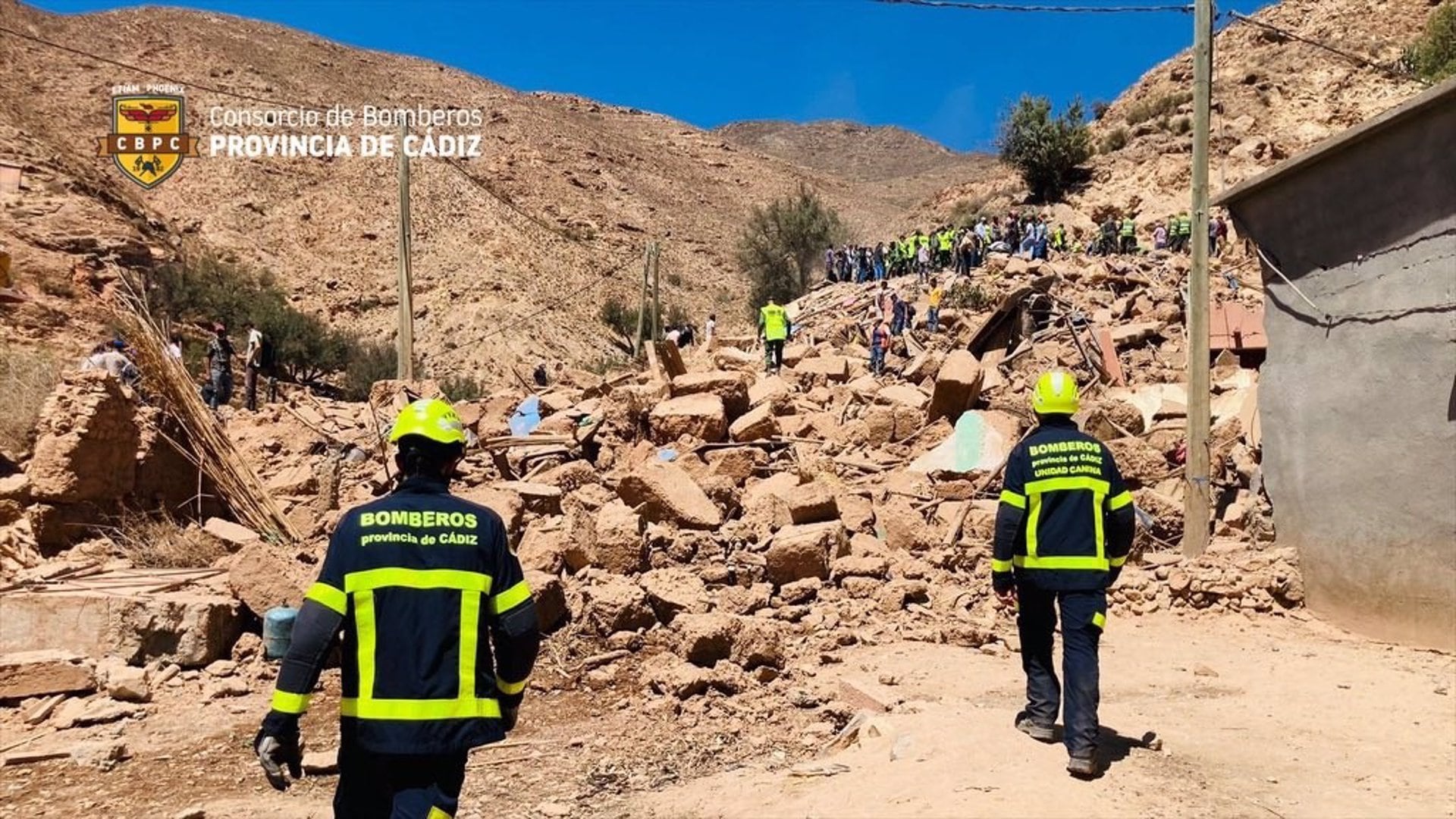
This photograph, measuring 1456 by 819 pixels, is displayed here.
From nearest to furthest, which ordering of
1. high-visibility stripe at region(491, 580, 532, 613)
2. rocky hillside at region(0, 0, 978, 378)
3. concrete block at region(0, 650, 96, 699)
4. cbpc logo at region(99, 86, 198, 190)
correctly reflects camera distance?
1. high-visibility stripe at region(491, 580, 532, 613)
2. concrete block at region(0, 650, 96, 699)
3. rocky hillside at region(0, 0, 978, 378)
4. cbpc logo at region(99, 86, 198, 190)

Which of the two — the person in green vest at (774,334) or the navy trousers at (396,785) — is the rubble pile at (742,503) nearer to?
the person in green vest at (774,334)

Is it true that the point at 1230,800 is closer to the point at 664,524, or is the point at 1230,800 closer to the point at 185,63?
the point at 664,524

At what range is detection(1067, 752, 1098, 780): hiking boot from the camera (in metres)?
3.94

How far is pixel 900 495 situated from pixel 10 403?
362 inches

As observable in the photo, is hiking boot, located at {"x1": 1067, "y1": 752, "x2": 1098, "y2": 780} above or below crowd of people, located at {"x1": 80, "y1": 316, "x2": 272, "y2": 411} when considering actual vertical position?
below

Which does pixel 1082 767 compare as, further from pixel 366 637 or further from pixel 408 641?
pixel 366 637

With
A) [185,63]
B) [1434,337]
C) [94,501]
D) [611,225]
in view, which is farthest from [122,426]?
[185,63]

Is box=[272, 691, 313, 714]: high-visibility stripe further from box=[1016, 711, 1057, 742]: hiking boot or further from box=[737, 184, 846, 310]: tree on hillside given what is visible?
box=[737, 184, 846, 310]: tree on hillside

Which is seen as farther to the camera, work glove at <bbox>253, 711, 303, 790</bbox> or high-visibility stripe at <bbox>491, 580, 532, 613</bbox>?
high-visibility stripe at <bbox>491, 580, 532, 613</bbox>

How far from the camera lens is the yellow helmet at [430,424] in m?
2.79

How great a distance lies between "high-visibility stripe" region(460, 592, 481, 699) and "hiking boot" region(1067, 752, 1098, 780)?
261 centimetres

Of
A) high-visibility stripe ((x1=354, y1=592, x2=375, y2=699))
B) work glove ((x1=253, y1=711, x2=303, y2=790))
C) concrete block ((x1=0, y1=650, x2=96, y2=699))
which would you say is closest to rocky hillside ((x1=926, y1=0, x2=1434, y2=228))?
concrete block ((x1=0, y1=650, x2=96, y2=699))

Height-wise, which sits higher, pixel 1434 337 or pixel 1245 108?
pixel 1245 108

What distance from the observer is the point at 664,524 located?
28.4 feet
